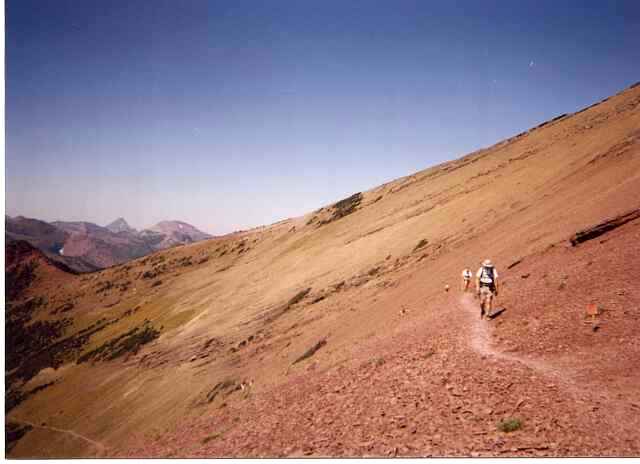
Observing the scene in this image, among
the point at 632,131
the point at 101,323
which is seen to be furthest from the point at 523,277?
the point at 101,323

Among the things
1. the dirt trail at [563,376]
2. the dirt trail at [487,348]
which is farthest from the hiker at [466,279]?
the dirt trail at [563,376]

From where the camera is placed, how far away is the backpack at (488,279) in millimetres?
12422

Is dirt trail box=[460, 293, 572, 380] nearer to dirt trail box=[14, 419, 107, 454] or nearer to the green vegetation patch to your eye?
dirt trail box=[14, 419, 107, 454]

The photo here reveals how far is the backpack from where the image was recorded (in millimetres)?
12422

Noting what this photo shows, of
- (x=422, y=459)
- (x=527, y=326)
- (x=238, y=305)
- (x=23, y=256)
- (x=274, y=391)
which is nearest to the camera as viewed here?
(x=422, y=459)

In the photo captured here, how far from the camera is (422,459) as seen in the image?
7.84 meters

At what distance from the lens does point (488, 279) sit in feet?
40.8

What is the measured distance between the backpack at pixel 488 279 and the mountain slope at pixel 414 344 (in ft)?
3.72

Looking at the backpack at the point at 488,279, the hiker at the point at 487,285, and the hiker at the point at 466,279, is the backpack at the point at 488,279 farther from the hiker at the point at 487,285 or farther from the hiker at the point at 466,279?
the hiker at the point at 466,279

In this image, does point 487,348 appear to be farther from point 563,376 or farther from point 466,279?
point 466,279

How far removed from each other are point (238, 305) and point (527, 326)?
89.6ft

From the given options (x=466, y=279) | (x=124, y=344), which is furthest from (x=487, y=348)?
(x=124, y=344)

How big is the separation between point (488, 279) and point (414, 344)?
3042 millimetres

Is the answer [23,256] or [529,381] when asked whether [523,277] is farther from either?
[23,256]
